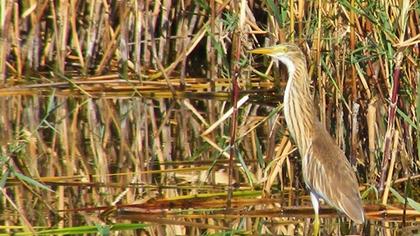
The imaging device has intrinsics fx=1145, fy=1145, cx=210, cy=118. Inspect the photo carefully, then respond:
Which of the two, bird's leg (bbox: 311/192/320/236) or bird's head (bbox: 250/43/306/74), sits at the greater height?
bird's head (bbox: 250/43/306/74)

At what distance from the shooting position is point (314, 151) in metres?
5.04

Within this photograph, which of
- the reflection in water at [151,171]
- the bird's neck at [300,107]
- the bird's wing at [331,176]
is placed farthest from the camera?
the bird's neck at [300,107]

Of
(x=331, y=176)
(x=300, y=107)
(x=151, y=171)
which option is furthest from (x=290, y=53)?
(x=151, y=171)

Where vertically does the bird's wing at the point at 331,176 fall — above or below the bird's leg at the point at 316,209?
above

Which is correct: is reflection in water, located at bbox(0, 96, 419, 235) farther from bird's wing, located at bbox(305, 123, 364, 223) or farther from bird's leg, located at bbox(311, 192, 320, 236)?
bird's wing, located at bbox(305, 123, 364, 223)

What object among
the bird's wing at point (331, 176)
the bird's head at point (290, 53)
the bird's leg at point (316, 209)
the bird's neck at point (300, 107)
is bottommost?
the bird's leg at point (316, 209)

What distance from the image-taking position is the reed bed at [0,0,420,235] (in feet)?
16.4

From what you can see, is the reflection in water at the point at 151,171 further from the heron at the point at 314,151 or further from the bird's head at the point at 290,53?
the bird's head at the point at 290,53

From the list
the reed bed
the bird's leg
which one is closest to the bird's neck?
the reed bed

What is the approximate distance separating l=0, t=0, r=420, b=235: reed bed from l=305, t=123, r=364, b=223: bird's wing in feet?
0.64

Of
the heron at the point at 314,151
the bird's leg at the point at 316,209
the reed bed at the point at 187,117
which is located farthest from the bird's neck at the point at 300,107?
the bird's leg at the point at 316,209

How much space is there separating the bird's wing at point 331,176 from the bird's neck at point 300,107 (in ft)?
0.27

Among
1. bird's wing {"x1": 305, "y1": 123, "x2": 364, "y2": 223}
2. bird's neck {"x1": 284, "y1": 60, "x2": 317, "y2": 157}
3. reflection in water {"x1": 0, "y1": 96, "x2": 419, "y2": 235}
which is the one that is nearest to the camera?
bird's wing {"x1": 305, "y1": 123, "x2": 364, "y2": 223}

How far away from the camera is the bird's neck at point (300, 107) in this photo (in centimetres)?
517
